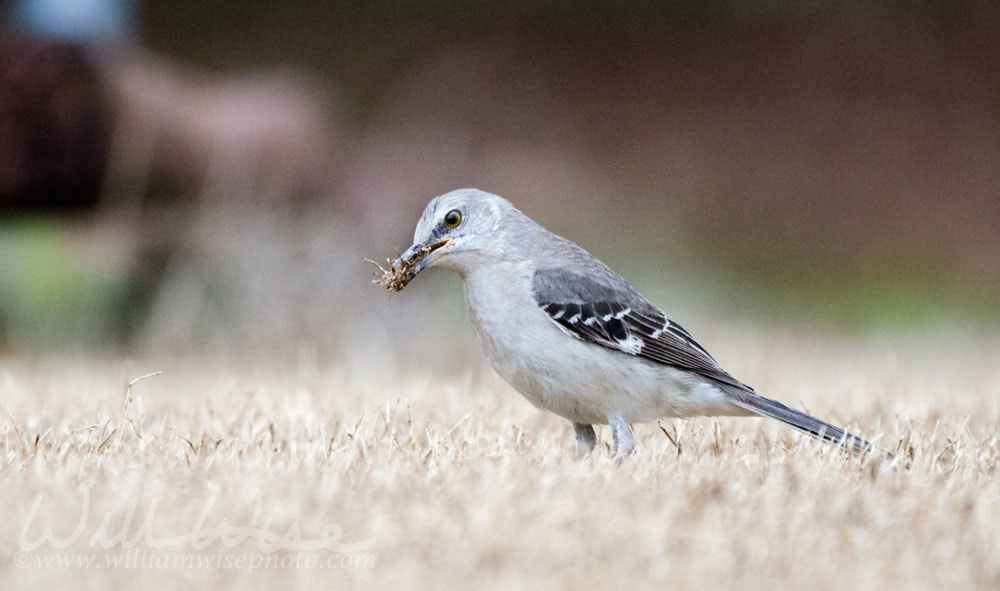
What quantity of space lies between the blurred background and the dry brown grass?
392cm

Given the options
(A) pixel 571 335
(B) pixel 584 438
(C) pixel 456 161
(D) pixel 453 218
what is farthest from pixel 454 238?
(C) pixel 456 161

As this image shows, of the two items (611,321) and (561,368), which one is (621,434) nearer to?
(561,368)

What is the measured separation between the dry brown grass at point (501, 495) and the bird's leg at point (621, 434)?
0.17 m

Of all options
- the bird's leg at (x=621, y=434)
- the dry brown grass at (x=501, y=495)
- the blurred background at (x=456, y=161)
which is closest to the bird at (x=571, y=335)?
the bird's leg at (x=621, y=434)

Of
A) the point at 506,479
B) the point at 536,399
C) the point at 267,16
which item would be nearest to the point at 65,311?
the point at 267,16

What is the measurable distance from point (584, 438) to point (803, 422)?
0.93m

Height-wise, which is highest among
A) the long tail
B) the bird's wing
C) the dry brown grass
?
the bird's wing

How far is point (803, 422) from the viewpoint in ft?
13.6

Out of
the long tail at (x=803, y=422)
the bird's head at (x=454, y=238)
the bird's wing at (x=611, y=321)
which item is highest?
the bird's head at (x=454, y=238)

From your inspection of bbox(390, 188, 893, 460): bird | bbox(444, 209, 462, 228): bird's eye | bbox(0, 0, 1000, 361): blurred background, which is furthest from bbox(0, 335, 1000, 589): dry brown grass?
bbox(0, 0, 1000, 361): blurred background

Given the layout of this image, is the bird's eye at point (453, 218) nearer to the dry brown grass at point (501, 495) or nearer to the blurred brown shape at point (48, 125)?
the dry brown grass at point (501, 495)

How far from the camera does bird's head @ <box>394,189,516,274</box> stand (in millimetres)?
4449

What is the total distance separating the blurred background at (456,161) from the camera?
8.86 meters

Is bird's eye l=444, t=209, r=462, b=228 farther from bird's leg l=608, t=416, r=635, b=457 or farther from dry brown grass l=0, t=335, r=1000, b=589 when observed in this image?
bird's leg l=608, t=416, r=635, b=457
